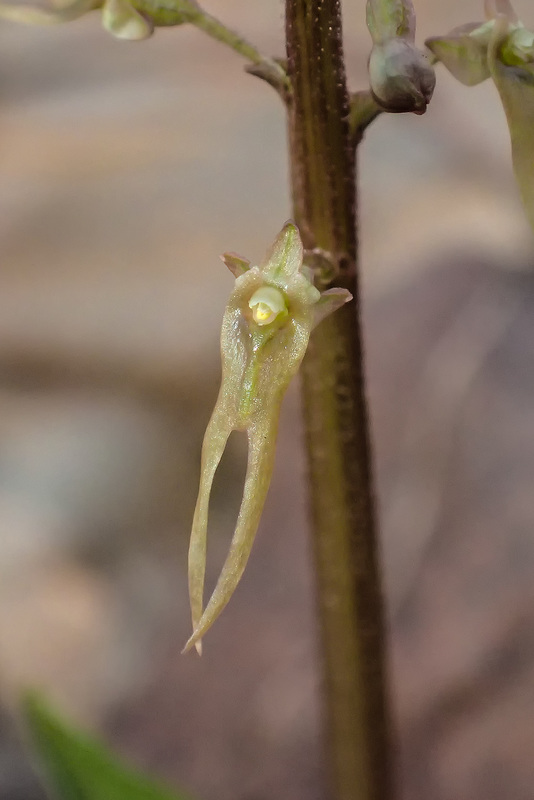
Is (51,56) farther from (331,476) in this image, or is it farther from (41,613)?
(331,476)

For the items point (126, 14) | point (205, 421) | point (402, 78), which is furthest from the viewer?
point (205, 421)

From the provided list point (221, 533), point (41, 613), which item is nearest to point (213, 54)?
point (221, 533)

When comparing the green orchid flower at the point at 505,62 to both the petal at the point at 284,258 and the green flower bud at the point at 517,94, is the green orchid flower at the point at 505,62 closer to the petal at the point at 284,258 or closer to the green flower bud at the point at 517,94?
the green flower bud at the point at 517,94

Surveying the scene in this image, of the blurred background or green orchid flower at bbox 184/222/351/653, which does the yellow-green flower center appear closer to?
green orchid flower at bbox 184/222/351/653

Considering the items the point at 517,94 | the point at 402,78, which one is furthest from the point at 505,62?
the point at 402,78

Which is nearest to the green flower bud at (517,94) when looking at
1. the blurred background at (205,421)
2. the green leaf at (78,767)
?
the green leaf at (78,767)

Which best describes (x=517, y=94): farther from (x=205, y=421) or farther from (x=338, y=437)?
(x=205, y=421)
